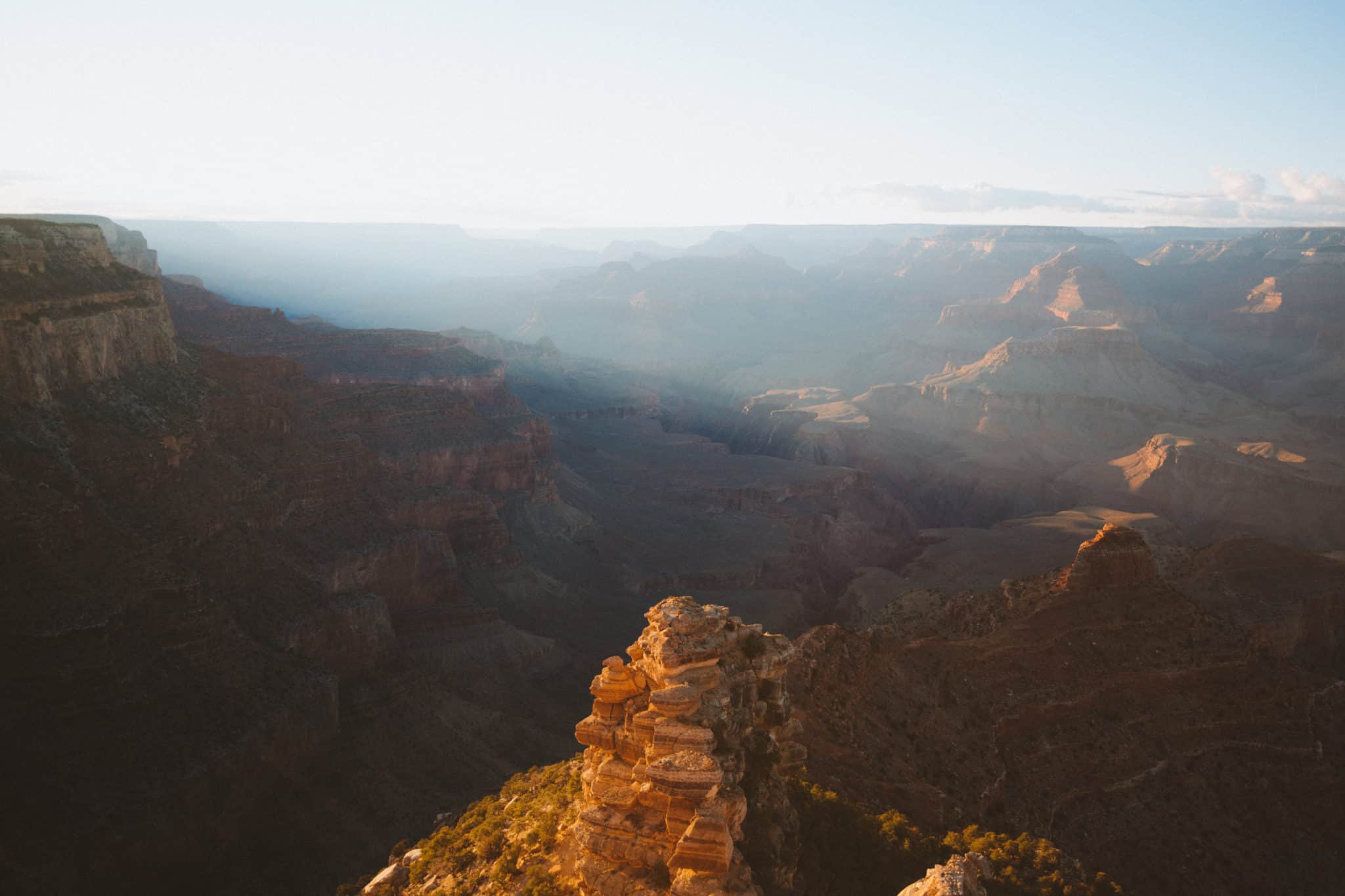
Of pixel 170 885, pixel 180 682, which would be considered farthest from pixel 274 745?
pixel 170 885

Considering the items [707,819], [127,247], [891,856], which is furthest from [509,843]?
[127,247]

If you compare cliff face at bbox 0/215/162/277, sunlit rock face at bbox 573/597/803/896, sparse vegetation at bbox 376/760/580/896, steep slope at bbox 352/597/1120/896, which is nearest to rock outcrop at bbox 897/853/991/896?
steep slope at bbox 352/597/1120/896

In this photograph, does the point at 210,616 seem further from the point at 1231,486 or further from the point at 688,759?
the point at 1231,486

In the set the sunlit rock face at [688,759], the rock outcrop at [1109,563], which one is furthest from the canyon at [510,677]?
the rock outcrop at [1109,563]

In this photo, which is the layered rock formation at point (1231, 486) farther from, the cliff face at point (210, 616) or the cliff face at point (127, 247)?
the cliff face at point (127, 247)

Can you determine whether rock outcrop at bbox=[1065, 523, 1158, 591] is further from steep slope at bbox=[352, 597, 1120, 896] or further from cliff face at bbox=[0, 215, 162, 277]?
cliff face at bbox=[0, 215, 162, 277]

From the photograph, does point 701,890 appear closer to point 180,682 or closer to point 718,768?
point 718,768
